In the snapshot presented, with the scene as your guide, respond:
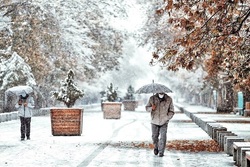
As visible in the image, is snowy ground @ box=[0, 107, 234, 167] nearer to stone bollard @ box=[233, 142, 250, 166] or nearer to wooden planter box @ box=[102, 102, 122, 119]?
stone bollard @ box=[233, 142, 250, 166]

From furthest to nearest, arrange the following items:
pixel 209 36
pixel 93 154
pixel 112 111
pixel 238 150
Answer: pixel 112 111 → pixel 209 36 → pixel 93 154 → pixel 238 150

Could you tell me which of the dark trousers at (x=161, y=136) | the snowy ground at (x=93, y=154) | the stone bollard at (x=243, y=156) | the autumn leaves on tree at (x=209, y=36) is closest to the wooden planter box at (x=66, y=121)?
the snowy ground at (x=93, y=154)

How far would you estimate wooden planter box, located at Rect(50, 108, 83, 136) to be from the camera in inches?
854

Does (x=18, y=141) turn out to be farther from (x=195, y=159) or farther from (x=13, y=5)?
(x=13, y=5)

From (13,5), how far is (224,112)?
22.0 meters

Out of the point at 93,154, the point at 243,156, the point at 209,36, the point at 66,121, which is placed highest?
the point at 209,36

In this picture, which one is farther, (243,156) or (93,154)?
(93,154)

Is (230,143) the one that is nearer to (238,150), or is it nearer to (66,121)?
(238,150)

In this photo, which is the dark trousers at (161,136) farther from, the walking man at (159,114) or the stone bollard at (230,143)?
the stone bollard at (230,143)

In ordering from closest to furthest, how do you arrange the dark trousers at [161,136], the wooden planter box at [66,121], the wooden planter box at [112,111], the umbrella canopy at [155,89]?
the dark trousers at [161,136], the umbrella canopy at [155,89], the wooden planter box at [66,121], the wooden planter box at [112,111]

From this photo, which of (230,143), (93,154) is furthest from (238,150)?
(93,154)

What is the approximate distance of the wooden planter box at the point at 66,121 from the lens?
21688 mm

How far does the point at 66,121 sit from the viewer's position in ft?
71.1

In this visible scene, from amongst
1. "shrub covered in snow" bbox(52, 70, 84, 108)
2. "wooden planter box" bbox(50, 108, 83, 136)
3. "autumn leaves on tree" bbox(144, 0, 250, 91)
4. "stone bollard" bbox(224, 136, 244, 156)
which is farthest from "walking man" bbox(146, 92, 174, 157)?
"shrub covered in snow" bbox(52, 70, 84, 108)
